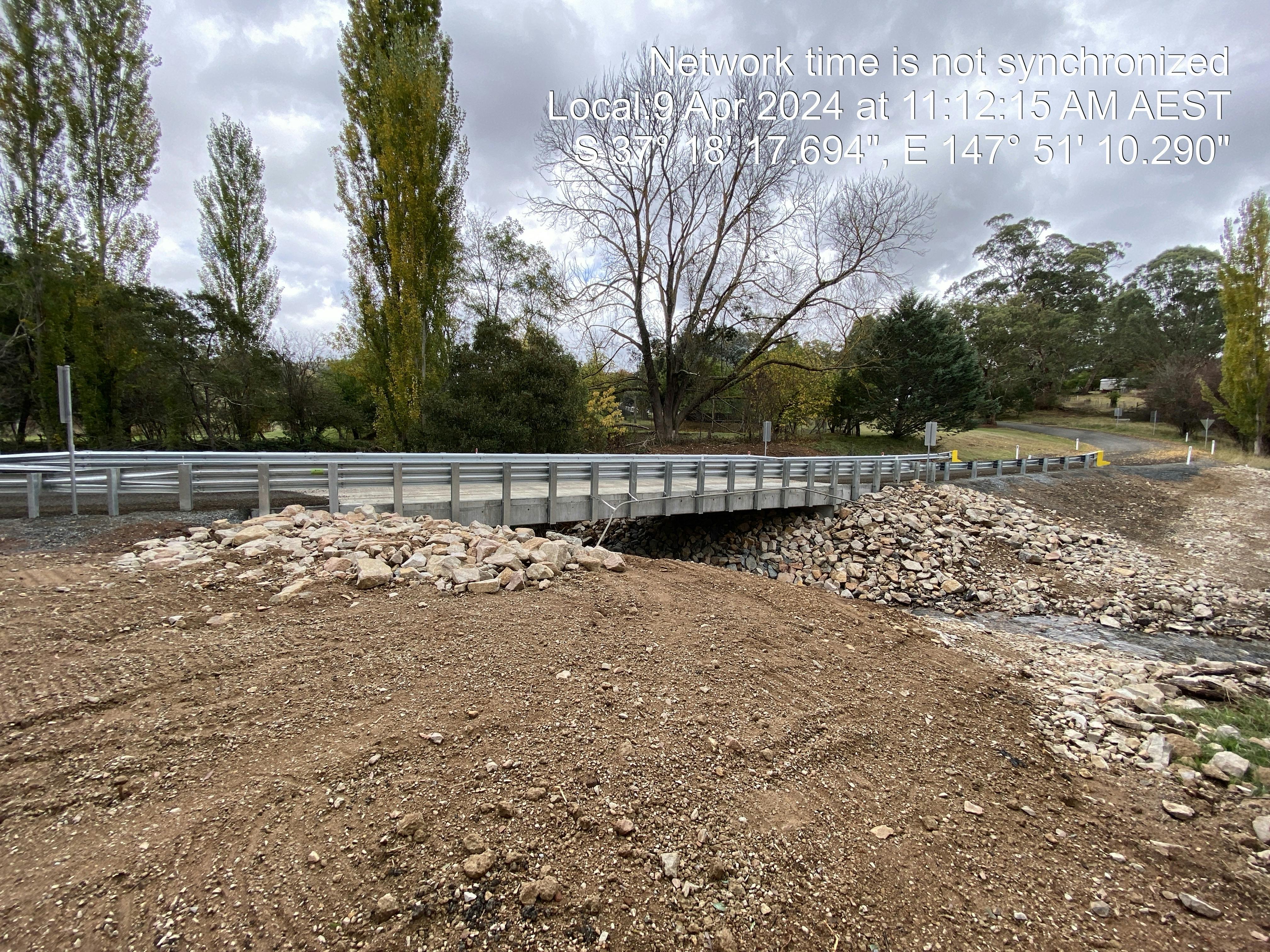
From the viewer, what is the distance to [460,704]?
349 cm

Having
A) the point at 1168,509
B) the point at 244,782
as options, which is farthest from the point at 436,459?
the point at 1168,509

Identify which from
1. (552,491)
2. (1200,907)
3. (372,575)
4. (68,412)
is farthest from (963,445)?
(68,412)

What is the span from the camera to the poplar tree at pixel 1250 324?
3080cm

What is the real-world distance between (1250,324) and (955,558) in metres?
36.3

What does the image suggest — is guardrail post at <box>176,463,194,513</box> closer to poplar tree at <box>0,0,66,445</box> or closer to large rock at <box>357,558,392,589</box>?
large rock at <box>357,558,392,589</box>

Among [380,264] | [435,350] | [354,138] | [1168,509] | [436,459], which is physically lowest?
[1168,509]

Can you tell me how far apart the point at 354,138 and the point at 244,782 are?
23.4 meters

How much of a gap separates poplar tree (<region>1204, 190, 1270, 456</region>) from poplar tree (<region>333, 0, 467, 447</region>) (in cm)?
4346

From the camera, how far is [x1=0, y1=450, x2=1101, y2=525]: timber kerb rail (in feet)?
23.7

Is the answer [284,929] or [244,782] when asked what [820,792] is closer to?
[284,929]

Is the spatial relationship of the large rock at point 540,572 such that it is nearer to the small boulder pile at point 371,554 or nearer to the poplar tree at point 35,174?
the small boulder pile at point 371,554

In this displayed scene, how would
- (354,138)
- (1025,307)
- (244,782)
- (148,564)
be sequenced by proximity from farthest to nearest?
(1025,307)
(354,138)
(148,564)
(244,782)

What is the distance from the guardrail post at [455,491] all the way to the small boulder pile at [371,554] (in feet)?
3.78

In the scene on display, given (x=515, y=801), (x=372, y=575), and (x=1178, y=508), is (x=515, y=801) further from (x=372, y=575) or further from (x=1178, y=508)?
(x=1178, y=508)
